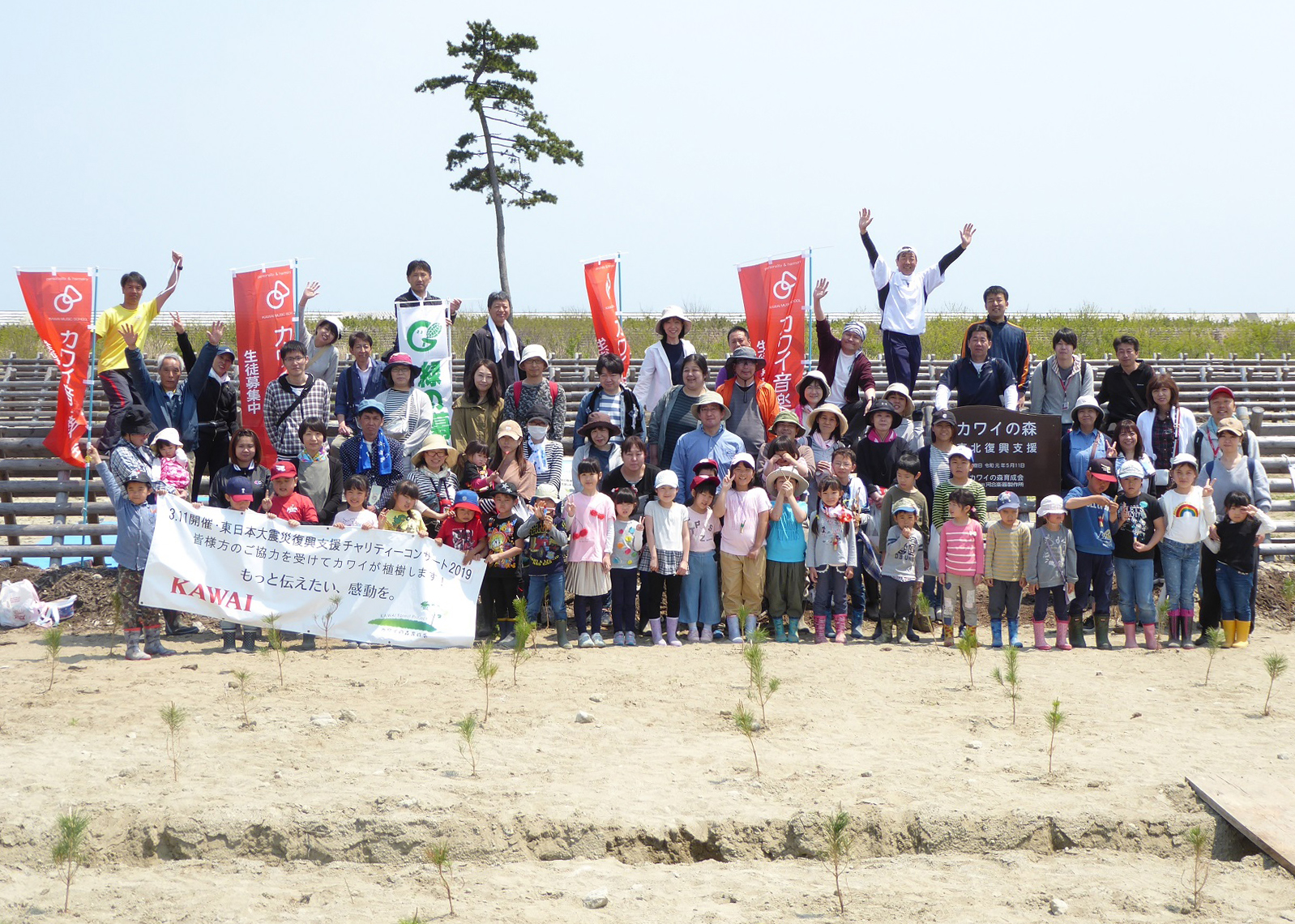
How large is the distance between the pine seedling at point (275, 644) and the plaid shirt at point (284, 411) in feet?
4.95

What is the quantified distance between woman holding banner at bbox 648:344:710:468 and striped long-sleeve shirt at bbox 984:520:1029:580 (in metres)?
2.57

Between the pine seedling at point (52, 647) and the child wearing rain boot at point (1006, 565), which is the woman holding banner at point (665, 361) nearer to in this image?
the child wearing rain boot at point (1006, 565)

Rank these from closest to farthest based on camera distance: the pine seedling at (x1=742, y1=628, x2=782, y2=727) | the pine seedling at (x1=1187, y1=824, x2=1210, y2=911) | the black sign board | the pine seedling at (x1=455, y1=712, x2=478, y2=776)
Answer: the pine seedling at (x1=1187, y1=824, x2=1210, y2=911) < the pine seedling at (x1=455, y1=712, x2=478, y2=776) < the pine seedling at (x1=742, y1=628, x2=782, y2=727) < the black sign board

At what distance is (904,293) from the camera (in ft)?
33.7

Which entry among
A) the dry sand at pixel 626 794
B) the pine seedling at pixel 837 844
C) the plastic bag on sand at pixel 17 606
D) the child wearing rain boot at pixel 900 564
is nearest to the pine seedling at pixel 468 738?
the dry sand at pixel 626 794

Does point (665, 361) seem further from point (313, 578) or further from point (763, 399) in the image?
point (313, 578)

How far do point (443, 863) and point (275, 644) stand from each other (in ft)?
10.1

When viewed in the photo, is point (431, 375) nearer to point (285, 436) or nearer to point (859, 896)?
point (285, 436)

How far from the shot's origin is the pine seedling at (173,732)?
5949mm

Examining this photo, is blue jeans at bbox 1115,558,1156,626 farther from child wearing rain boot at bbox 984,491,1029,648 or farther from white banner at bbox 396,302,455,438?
white banner at bbox 396,302,455,438

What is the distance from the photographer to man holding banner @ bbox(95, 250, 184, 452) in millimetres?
9711

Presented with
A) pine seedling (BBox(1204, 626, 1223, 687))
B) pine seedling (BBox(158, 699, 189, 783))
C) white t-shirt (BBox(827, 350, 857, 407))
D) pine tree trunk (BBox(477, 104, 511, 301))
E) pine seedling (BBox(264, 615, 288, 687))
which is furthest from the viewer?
pine tree trunk (BBox(477, 104, 511, 301))

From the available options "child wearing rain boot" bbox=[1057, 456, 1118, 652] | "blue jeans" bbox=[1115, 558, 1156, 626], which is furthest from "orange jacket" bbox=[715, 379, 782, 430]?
"blue jeans" bbox=[1115, 558, 1156, 626]

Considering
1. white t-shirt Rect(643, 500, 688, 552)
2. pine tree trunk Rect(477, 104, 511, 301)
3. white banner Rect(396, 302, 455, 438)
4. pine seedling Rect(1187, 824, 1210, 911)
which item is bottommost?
pine seedling Rect(1187, 824, 1210, 911)
